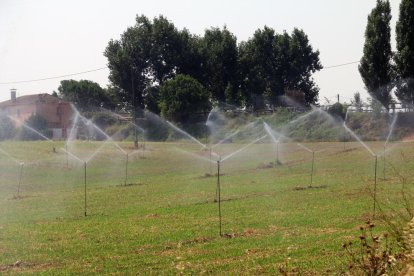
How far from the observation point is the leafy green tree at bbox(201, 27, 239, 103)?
81125mm

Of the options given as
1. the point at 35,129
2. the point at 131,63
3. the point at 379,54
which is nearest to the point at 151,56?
the point at 131,63

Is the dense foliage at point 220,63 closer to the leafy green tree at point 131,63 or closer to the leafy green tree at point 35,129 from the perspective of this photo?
the leafy green tree at point 131,63

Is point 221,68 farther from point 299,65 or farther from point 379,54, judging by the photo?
point 379,54

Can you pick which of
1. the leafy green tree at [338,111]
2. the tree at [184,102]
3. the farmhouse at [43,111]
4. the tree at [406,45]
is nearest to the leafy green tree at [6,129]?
the farmhouse at [43,111]

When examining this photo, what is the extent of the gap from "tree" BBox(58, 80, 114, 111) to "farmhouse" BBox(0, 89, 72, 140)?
21.9 meters

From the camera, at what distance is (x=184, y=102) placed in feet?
230

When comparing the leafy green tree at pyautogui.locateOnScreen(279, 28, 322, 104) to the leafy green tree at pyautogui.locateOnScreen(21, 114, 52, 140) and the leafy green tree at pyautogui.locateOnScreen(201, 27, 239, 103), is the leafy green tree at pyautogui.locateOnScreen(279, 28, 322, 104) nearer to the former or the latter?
the leafy green tree at pyautogui.locateOnScreen(201, 27, 239, 103)

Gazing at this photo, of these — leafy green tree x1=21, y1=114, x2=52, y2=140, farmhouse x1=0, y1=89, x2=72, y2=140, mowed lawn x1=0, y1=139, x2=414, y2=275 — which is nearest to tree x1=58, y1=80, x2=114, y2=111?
farmhouse x1=0, y1=89, x2=72, y2=140

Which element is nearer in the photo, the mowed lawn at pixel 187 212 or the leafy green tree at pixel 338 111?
the mowed lawn at pixel 187 212

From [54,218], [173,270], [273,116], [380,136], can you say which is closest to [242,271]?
[173,270]

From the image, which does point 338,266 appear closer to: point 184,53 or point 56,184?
point 56,184

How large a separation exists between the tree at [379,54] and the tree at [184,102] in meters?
21.5

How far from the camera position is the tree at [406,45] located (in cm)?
5200

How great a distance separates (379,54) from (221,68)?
3015 centimetres
